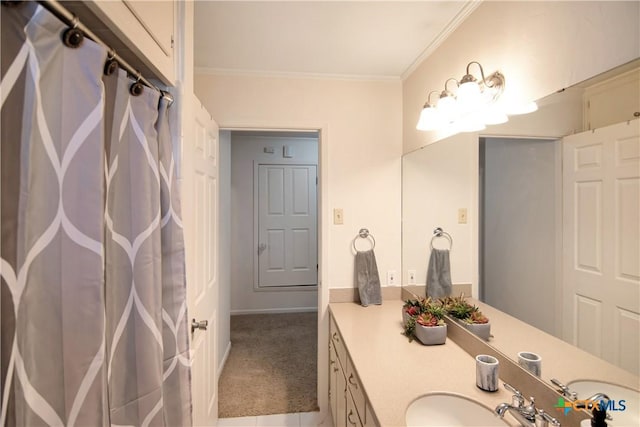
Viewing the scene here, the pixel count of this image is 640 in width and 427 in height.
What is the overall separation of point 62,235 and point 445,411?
127 centimetres

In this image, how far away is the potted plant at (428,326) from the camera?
4.91 feet

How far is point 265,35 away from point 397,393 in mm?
1770

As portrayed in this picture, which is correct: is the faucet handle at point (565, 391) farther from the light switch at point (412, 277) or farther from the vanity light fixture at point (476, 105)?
the light switch at point (412, 277)

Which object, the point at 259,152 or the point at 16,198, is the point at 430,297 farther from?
the point at 259,152

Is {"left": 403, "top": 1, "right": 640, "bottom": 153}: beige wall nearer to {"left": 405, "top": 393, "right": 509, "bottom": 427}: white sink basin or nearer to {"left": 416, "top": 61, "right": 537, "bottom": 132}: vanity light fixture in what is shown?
{"left": 416, "top": 61, "right": 537, "bottom": 132}: vanity light fixture

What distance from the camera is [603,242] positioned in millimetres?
853

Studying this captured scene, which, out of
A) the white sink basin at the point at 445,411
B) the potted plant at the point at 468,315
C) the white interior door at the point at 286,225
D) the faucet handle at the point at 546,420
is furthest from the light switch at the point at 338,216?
the white interior door at the point at 286,225

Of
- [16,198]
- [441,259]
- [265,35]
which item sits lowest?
[441,259]

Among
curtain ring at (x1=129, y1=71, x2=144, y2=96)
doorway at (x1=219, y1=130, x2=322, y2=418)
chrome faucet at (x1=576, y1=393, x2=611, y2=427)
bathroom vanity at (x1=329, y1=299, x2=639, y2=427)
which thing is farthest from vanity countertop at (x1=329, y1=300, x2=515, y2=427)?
doorway at (x1=219, y1=130, x2=322, y2=418)

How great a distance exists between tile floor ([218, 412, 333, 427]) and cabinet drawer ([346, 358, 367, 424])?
2.77ft

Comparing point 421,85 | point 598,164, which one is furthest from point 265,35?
point 598,164

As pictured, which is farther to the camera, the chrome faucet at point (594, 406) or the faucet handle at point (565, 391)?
the faucet handle at point (565, 391)

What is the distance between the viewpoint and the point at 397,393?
1.12 meters

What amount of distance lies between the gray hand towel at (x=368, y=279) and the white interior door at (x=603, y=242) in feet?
3.88
